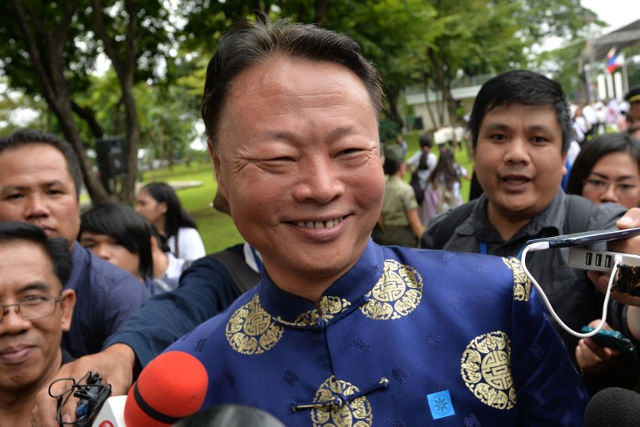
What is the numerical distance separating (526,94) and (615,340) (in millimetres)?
1179

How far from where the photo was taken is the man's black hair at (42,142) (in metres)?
3.00

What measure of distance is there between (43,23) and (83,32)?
2745mm

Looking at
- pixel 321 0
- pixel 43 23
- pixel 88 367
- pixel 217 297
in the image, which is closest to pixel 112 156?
pixel 43 23

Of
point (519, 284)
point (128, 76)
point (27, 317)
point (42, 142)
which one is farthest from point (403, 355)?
point (128, 76)

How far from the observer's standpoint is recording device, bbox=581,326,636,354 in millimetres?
1626

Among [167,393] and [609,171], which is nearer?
[167,393]

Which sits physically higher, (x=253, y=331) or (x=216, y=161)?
(x=216, y=161)

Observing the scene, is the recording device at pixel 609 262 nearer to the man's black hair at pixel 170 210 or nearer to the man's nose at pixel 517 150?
the man's nose at pixel 517 150

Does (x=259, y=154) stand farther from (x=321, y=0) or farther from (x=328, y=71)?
(x=321, y=0)

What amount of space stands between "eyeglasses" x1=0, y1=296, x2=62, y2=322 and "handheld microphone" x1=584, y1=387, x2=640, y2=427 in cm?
179

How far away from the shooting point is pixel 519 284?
5.22 ft

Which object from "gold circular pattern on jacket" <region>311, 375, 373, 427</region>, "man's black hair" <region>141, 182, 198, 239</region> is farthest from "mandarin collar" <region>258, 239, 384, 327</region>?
"man's black hair" <region>141, 182, 198, 239</region>

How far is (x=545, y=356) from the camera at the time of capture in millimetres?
1525

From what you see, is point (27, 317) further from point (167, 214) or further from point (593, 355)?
point (167, 214)
